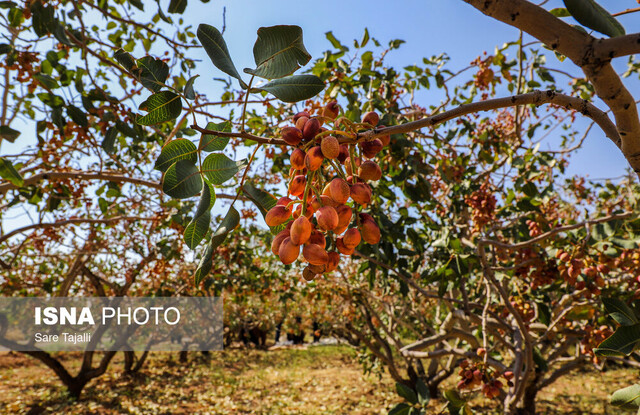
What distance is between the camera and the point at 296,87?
0.75 meters

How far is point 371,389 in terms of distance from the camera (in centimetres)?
695

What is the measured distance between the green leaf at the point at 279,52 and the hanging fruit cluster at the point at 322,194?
0.38 ft

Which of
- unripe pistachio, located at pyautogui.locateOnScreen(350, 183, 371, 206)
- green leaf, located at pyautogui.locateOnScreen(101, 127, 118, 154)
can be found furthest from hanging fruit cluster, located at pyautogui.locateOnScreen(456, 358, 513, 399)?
green leaf, located at pyautogui.locateOnScreen(101, 127, 118, 154)

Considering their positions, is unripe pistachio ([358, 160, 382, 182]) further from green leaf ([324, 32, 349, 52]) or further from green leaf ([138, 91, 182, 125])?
green leaf ([324, 32, 349, 52])

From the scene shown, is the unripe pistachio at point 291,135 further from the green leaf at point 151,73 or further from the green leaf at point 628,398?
the green leaf at point 628,398

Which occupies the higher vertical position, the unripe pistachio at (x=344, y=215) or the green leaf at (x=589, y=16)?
the green leaf at (x=589, y=16)

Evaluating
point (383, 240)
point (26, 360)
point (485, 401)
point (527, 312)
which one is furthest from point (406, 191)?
point (26, 360)

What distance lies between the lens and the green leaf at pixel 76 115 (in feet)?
7.25

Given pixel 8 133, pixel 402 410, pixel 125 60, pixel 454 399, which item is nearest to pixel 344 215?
pixel 125 60

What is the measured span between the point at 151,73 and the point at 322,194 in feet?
1.56

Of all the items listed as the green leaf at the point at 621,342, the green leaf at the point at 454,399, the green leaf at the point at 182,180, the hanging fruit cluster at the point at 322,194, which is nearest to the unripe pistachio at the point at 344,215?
the hanging fruit cluster at the point at 322,194

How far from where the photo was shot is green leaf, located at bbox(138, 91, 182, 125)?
2.56 feet

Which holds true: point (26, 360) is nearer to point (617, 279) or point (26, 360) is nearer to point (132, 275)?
point (132, 275)

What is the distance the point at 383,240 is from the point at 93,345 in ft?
21.7
